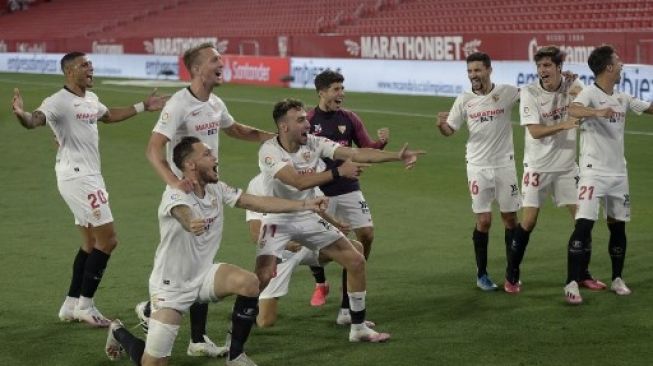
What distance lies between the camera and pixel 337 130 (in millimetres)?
10148

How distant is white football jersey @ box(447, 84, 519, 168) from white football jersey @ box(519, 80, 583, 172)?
0.18m

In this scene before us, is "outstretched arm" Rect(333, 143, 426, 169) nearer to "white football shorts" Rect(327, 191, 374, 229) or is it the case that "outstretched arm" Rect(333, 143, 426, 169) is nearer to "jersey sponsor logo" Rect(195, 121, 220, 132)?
"white football shorts" Rect(327, 191, 374, 229)

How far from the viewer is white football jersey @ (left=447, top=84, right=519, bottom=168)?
10562mm

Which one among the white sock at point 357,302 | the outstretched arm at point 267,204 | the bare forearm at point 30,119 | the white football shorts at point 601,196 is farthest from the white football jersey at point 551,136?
the bare forearm at point 30,119

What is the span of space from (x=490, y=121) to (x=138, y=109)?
3325mm

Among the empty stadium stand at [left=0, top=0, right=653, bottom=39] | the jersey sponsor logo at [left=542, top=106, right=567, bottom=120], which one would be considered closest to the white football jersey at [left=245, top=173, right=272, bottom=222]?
the jersey sponsor logo at [left=542, top=106, right=567, bottom=120]

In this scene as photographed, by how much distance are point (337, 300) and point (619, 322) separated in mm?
2616

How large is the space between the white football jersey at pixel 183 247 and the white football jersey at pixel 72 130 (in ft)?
6.90

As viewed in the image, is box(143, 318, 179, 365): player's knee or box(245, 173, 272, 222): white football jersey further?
box(245, 173, 272, 222): white football jersey

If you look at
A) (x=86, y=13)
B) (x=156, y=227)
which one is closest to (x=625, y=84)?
(x=156, y=227)

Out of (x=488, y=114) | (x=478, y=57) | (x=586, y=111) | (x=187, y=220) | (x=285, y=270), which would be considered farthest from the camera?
(x=488, y=114)

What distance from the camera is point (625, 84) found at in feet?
74.4

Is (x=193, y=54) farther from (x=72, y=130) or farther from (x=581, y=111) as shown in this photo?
(x=581, y=111)

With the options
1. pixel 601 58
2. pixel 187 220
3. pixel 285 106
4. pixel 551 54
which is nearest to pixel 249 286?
pixel 187 220
